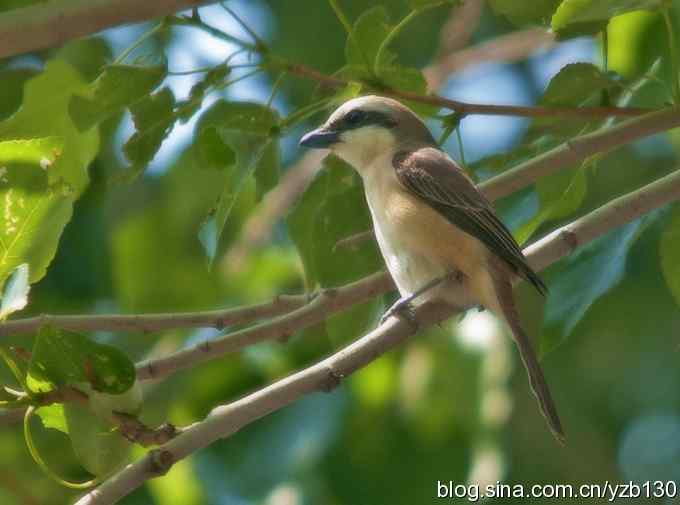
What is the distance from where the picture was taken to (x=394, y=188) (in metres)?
4.48

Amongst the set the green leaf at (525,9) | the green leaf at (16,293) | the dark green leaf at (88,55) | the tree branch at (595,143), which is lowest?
the green leaf at (16,293)

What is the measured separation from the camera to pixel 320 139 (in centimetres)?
473

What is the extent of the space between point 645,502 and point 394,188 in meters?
4.87

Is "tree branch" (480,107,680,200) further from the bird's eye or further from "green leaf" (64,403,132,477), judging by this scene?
"green leaf" (64,403,132,477)

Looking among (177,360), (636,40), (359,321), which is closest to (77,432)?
(177,360)

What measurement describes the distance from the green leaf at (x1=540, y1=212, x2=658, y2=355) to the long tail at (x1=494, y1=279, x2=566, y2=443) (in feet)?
0.67

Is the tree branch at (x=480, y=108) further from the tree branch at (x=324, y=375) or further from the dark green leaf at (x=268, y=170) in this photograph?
the tree branch at (x=324, y=375)

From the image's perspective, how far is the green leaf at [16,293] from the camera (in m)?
2.82

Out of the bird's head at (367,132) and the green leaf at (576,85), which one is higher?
the bird's head at (367,132)

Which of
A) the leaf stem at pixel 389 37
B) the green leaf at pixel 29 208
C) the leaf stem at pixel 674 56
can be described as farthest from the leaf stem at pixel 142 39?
the leaf stem at pixel 674 56

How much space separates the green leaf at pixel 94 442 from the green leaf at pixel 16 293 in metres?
0.26

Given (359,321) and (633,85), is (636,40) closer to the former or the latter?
(633,85)

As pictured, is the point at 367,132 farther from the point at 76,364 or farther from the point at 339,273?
the point at 76,364

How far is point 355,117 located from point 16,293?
2288 mm
